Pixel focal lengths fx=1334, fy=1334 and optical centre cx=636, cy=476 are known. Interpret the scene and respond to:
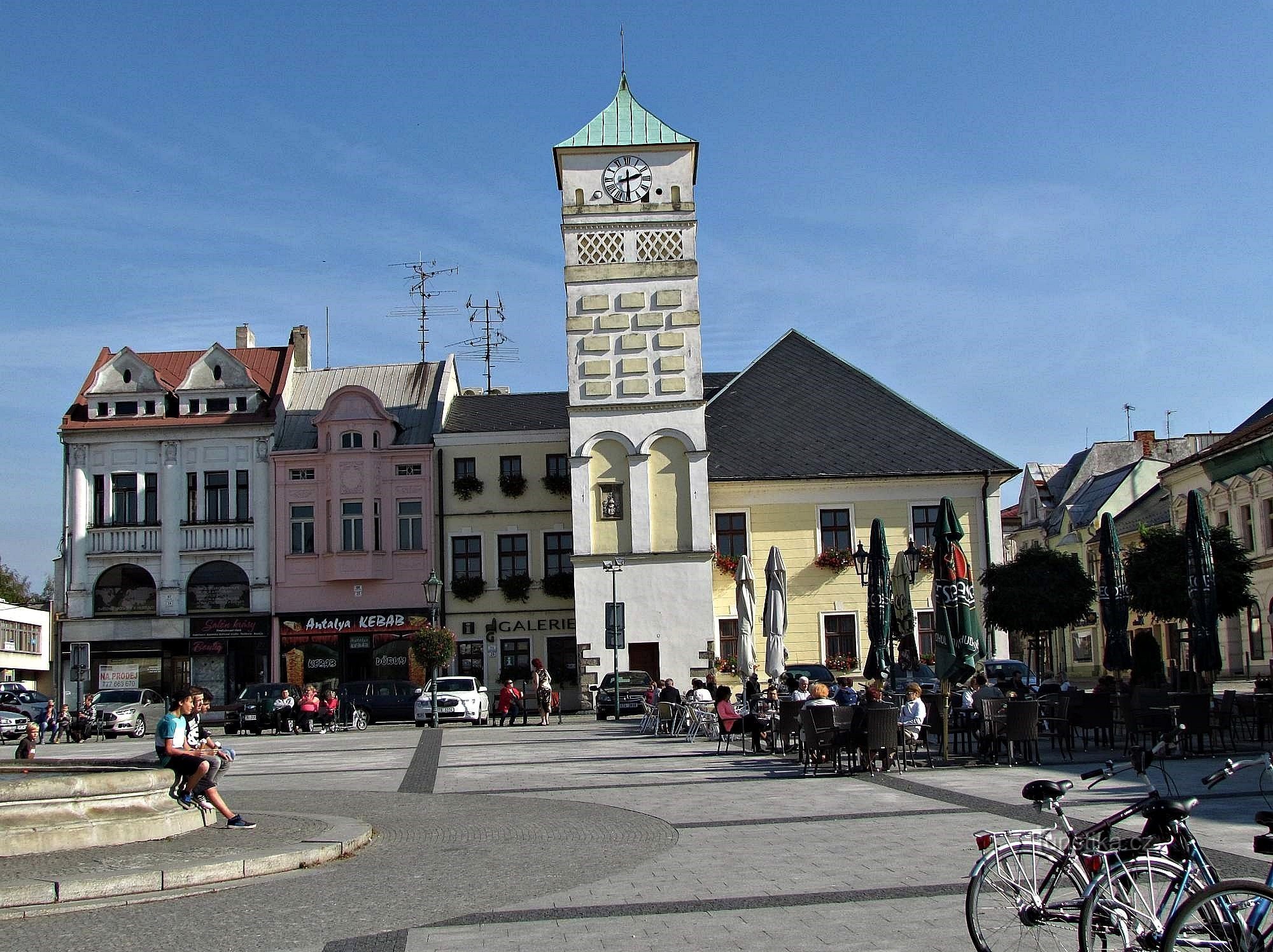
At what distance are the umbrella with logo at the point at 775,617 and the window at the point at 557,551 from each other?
1747 cm

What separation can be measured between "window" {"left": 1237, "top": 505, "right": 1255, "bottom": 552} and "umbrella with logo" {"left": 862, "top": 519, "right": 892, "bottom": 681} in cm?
2442

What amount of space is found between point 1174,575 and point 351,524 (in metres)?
29.0

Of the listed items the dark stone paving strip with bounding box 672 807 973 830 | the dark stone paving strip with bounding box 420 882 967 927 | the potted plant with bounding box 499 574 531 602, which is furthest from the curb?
the potted plant with bounding box 499 574 531 602

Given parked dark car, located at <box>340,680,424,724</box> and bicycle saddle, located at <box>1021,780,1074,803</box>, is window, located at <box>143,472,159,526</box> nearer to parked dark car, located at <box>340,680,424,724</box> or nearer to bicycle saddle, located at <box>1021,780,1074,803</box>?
parked dark car, located at <box>340,680,424,724</box>

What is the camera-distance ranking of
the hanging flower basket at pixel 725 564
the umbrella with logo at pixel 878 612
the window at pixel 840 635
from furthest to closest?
the window at pixel 840 635
the hanging flower basket at pixel 725 564
the umbrella with logo at pixel 878 612

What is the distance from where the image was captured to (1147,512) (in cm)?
6188

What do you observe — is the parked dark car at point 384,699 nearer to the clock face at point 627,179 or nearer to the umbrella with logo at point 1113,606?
the clock face at point 627,179

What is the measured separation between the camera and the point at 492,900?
10055 millimetres

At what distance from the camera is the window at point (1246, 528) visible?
4647 centimetres

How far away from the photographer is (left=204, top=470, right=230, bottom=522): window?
49.0m

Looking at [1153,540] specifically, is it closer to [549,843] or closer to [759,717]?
[759,717]

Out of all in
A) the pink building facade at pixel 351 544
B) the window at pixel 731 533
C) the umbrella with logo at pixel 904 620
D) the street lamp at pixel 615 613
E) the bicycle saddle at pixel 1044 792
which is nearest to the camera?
the bicycle saddle at pixel 1044 792

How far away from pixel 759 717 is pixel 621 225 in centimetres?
2515

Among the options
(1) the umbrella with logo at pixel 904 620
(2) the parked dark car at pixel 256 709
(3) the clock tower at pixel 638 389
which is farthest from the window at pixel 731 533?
(2) the parked dark car at pixel 256 709
